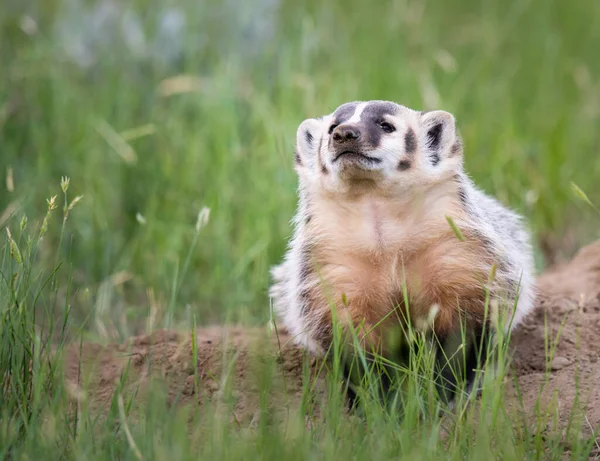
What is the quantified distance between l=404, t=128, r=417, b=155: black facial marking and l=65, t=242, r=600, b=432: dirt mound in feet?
2.15

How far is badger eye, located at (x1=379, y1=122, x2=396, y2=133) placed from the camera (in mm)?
2760

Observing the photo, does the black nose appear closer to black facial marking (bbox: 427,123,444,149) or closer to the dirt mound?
black facial marking (bbox: 427,123,444,149)

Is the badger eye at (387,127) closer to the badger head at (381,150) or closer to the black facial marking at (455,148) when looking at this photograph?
the badger head at (381,150)

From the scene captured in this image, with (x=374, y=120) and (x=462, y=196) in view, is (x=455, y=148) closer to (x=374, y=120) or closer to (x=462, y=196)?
(x=462, y=196)

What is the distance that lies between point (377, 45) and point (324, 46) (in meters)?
0.30

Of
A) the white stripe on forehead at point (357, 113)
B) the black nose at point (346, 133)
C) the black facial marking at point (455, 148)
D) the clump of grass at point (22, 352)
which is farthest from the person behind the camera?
the black facial marking at point (455, 148)

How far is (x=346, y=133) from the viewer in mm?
2598

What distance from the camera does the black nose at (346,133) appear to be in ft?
8.52

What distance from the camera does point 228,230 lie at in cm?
430

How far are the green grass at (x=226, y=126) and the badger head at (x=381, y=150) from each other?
33.0 inches

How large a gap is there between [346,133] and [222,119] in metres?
2.07

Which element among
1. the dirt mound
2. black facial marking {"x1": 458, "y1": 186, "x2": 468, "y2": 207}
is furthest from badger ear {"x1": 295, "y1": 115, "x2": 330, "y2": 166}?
the dirt mound

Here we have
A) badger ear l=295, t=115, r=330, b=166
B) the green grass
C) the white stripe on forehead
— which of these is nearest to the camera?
the white stripe on forehead

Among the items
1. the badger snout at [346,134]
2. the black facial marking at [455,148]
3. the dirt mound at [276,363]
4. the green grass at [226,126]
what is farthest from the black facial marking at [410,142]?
the green grass at [226,126]
